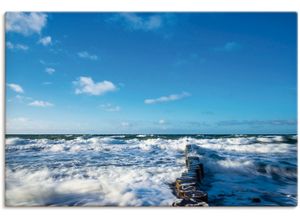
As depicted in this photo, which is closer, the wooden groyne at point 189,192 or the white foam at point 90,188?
the wooden groyne at point 189,192

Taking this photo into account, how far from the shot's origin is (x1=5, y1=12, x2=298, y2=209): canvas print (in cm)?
316

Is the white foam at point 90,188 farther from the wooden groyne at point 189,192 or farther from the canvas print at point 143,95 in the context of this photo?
the wooden groyne at point 189,192

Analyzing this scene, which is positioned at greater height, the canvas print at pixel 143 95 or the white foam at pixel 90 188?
the canvas print at pixel 143 95

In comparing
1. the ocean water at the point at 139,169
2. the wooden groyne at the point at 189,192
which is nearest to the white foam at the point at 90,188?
the ocean water at the point at 139,169

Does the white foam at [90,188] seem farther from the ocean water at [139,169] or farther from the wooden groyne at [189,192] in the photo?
the wooden groyne at [189,192]

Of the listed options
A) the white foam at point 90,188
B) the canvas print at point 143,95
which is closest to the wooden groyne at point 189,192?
the canvas print at point 143,95

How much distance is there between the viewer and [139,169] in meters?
3.59

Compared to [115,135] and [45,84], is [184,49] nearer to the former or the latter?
[115,135]

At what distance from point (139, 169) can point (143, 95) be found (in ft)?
2.65

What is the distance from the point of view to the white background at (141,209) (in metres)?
3.05

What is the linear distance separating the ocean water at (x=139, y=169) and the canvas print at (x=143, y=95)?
1 centimetres

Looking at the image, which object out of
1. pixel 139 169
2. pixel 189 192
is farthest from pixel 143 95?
pixel 189 192

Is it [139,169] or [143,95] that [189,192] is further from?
[143,95]
